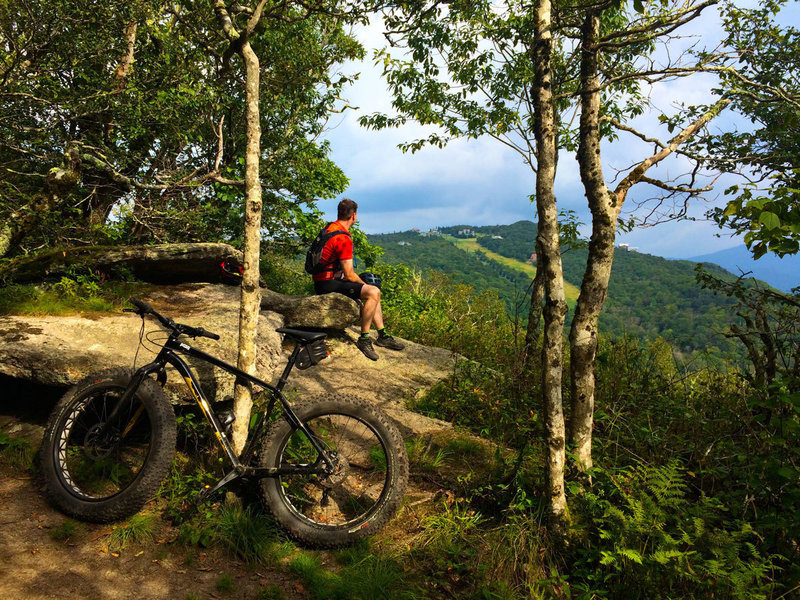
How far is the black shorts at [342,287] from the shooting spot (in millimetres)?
7496

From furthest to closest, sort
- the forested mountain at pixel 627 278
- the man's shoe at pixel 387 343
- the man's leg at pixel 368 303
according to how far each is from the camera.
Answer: the forested mountain at pixel 627 278
the man's shoe at pixel 387 343
the man's leg at pixel 368 303

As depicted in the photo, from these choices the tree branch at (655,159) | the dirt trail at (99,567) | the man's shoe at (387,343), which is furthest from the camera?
the man's shoe at (387,343)

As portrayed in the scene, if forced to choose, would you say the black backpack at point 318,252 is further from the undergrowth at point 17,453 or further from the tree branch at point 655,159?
the undergrowth at point 17,453

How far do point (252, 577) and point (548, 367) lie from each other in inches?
112

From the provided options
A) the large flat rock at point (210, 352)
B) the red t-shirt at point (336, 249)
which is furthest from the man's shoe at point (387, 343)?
the red t-shirt at point (336, 249)

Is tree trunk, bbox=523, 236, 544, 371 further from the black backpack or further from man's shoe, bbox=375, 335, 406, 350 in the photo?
the black backpack

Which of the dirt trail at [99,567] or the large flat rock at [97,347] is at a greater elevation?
the large flat rock at [97,347]

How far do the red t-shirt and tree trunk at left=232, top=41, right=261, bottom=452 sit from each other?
2830 millimetres

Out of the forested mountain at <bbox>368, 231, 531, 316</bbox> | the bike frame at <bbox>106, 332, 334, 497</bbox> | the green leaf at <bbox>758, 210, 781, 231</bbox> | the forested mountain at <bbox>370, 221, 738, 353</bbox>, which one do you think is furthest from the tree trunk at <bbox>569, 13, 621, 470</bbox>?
the forested mountain at <bbox>368, 231, 531, 316</bbox>

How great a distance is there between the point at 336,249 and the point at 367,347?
1768mm

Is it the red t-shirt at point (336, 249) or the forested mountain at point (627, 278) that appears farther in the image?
the forested mountain at point (627, 278)

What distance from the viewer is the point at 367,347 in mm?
7566

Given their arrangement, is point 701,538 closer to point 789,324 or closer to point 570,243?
point 789,324

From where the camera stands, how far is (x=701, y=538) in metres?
3.15
